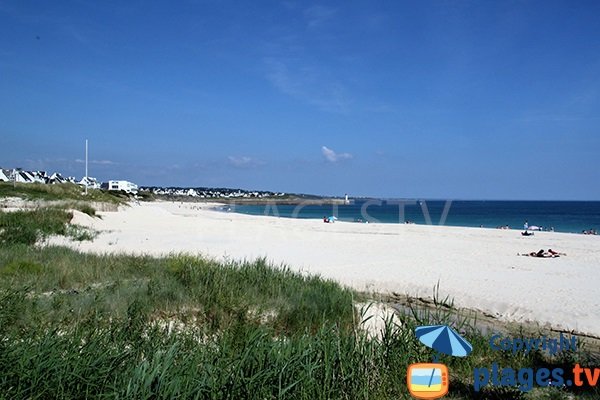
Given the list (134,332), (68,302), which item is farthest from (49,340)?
(68,302)

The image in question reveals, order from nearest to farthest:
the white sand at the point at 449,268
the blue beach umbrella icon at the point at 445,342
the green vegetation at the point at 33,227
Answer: the blue beach umbrella icon at the point at 445,342
the white sand at the point at 449,268
the green vegetation at the point at 33,227

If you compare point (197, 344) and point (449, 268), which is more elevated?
point (197, 344)

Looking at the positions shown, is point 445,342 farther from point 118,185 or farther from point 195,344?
point 118,185

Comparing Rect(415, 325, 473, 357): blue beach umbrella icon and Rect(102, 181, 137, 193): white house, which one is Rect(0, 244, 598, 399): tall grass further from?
Rect(102, 181, 137, 193): white house

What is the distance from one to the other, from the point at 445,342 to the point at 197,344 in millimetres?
2273

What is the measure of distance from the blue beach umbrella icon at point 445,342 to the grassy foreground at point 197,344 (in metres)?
0.82

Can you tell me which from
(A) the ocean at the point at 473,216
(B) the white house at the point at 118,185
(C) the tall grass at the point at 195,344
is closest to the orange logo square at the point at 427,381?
(C) the tall grass at the point at 195,344

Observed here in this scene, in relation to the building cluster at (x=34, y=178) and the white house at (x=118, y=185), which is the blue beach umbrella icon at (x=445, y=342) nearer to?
the building cluster at (x=34, y=178)

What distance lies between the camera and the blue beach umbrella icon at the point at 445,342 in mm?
2809

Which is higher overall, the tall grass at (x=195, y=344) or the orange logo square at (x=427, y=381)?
the orange logo square at (x=427, y=381)

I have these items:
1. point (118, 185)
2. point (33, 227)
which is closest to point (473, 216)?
point (33, 227)

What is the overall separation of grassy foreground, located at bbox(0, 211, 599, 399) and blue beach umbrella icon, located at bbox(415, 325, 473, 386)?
0.82 metres

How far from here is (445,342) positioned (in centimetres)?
291

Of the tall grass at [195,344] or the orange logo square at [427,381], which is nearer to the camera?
the orange logo square at [427,381]
